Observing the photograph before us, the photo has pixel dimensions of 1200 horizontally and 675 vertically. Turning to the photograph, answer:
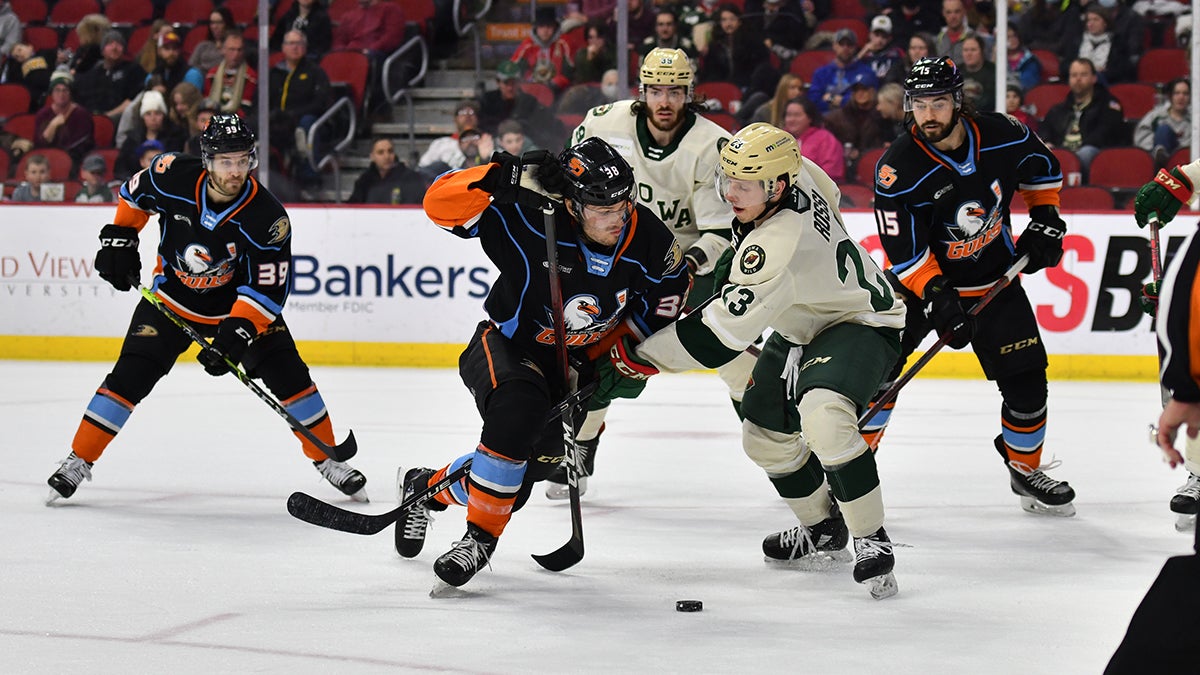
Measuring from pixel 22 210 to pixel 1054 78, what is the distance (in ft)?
17.5

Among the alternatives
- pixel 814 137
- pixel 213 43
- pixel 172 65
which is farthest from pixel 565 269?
pixel 172 65

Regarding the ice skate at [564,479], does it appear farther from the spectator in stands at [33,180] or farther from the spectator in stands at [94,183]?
the spectator in stands at [33,180]

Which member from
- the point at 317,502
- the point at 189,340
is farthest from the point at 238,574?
the point at 189,340

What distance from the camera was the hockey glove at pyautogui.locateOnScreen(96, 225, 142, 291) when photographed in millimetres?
4289

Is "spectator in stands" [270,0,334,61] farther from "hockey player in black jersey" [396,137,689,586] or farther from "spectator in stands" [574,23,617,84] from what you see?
"hockey player in black jersey" [396,137,689,586]

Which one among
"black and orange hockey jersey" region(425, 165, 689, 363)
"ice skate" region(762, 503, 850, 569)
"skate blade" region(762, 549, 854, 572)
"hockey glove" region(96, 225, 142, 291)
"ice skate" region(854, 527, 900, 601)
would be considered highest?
"black and orange hockey jersey" region(425, 165, 689, 363)

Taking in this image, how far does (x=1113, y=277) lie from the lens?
727cm

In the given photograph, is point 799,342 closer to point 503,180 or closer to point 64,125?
point 503,180

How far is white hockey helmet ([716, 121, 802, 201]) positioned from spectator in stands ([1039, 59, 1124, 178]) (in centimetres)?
466

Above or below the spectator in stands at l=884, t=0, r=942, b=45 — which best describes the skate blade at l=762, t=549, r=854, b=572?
below

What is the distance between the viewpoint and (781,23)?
27.1 feet

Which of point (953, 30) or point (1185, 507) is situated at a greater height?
point (953, 30)

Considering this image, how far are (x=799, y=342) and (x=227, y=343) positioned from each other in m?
1.57

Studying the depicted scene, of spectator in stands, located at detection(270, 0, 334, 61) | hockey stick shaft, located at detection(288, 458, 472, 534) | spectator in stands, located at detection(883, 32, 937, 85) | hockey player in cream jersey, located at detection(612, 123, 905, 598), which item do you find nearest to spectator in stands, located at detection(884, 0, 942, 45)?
spectator in stands, located at detection(883, 32, 937, 85)
